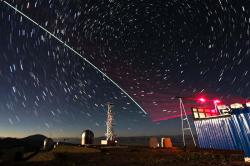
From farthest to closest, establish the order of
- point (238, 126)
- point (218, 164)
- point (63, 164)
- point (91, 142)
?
point (91, 142), point (238, 126), point (63, 164), point (218, 164)

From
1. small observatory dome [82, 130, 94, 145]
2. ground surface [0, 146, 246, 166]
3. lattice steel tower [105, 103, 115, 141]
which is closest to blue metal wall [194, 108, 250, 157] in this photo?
ground surface [0, 146, 246, 166]

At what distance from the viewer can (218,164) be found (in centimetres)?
1022

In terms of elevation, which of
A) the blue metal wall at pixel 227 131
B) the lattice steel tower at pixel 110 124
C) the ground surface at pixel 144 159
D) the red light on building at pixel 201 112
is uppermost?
the lattice steel tower at pixel 110 124

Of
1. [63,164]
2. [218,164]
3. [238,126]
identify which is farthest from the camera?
[238,126]

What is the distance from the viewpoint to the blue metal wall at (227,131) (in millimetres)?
12359

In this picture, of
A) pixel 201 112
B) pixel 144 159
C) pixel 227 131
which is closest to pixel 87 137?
pixel 201 112

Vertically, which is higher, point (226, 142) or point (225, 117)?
point (225, 117)

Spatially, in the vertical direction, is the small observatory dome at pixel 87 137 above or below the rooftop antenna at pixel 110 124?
below

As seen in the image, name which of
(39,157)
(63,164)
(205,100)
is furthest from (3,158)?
(205,100)

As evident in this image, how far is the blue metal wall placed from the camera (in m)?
12.4

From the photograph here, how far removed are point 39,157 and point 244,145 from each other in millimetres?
12580

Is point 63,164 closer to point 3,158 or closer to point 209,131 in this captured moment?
point 3,158

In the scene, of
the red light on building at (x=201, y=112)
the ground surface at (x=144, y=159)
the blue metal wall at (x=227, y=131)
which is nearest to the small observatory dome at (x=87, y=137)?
the ground surface at (x=144, y=159)

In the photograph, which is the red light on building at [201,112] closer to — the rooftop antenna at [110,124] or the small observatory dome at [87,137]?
the small observatory dome at [87,137]
